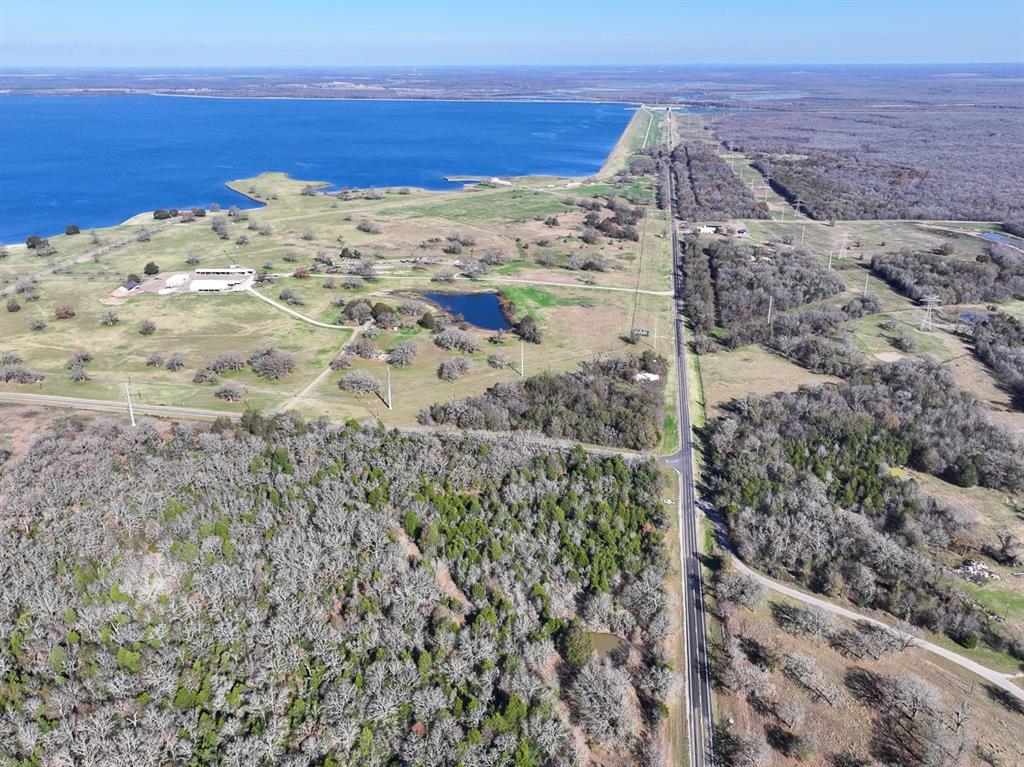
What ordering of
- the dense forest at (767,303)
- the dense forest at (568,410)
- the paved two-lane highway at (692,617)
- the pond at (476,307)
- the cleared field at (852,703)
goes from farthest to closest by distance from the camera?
the pond at (476,307) < the dense forest at (767,303) < the dense forest at (568,410) < the paved two-lane highway at (692,617) < the cleared field at (852,703)

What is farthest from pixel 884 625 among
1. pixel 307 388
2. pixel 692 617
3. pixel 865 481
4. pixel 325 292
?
pixel 325 292

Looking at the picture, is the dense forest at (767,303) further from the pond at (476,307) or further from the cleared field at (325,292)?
the pond at (476,307)

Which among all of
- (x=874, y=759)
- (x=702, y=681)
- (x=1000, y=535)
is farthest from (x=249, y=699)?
(x=1000, y=535)

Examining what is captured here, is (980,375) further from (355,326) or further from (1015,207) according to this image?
(1015,207)

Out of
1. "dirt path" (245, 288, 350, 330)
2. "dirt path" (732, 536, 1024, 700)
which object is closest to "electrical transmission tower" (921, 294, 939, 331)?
"dirt path" (732, 536, 1024, 700)

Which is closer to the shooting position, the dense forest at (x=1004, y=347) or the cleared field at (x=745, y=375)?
the cleared field at (x=745, y=375)

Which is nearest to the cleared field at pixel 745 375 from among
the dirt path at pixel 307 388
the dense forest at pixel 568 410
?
the dense forest at pixel 568 410

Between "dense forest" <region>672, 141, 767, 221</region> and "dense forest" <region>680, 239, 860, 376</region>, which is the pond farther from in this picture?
"dense forest" <region>672, 141, 767, 221</region>
